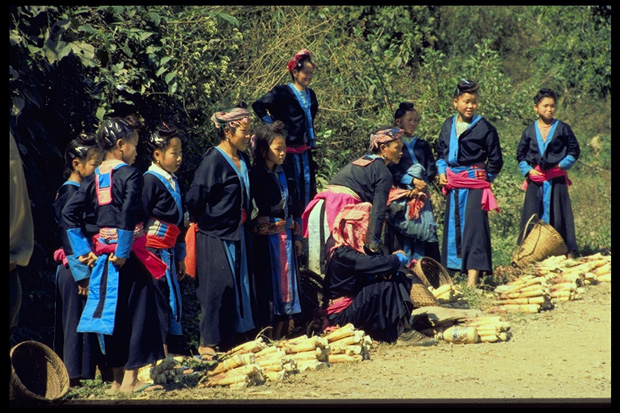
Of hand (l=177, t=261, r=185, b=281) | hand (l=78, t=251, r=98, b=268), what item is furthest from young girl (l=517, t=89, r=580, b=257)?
hand (l=78, t=251, r=98, b=268)

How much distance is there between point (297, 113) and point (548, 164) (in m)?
3.40

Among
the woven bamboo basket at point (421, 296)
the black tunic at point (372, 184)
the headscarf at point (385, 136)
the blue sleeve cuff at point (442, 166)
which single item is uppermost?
the headscarf at point (385, 136)

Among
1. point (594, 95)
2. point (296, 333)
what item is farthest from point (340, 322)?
point (594, 95)

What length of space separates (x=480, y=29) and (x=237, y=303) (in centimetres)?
1299

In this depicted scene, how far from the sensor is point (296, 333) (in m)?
7.52

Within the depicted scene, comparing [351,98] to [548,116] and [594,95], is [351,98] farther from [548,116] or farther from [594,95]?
[594,95]

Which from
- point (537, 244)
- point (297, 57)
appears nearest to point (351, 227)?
point (297, 57)

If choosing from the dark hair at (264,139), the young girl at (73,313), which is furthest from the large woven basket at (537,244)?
the young girl at (73,313)

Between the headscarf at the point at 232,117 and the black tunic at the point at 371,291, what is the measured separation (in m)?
1.23

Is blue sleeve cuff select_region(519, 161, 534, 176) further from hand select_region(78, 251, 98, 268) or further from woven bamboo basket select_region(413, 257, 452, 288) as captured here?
hand select_region(78, 251, 98, 268)

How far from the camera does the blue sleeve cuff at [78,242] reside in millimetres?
6023

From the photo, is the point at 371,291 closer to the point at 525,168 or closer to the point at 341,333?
the point at 341,333

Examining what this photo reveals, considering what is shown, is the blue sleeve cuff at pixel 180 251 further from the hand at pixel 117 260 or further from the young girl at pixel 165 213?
the hand at pixel 117 260

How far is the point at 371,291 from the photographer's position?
7309 millimetres
